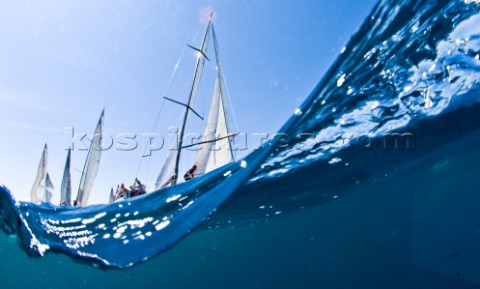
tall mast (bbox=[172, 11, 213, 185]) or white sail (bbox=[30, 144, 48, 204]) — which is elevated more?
tall mast (bbox=[172, 11, 213, 185])

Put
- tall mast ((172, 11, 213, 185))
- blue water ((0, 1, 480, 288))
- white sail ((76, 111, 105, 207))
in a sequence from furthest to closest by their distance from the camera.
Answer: white sail ((76, 111, 105, 207)), tall mast ((172, 11, 213, 185)), blue water ((0, 1, 480, 288))

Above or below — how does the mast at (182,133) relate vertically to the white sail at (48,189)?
above

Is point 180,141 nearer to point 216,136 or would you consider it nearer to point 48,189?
point 216,136

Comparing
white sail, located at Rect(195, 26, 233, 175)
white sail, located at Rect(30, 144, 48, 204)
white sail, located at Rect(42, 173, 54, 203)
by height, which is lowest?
white sail, located at Rect(42, 173, 54, 203)

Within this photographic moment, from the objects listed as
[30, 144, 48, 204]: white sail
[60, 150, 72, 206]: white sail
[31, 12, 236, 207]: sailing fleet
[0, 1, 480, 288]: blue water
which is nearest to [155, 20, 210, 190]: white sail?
[31, 12, 236, 207]: sailing fleet

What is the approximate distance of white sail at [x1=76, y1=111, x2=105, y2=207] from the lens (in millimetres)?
25111

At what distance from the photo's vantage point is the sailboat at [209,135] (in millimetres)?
18641

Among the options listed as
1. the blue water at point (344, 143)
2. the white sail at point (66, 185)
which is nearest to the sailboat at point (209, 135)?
the blue water at point (344, 143)

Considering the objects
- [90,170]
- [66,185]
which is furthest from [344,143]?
[66,185]

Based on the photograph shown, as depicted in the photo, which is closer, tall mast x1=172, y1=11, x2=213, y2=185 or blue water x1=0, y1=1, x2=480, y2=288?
blue water x1=0, y1=1, x2=480, y2=288

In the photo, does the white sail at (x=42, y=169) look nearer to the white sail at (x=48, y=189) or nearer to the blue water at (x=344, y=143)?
the white sail at (x=48, y=189)

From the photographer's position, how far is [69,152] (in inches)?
1068

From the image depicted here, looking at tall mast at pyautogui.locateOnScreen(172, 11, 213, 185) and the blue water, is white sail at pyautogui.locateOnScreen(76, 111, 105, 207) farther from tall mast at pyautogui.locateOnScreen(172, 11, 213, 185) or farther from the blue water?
the blue water

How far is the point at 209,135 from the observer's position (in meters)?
20.6
